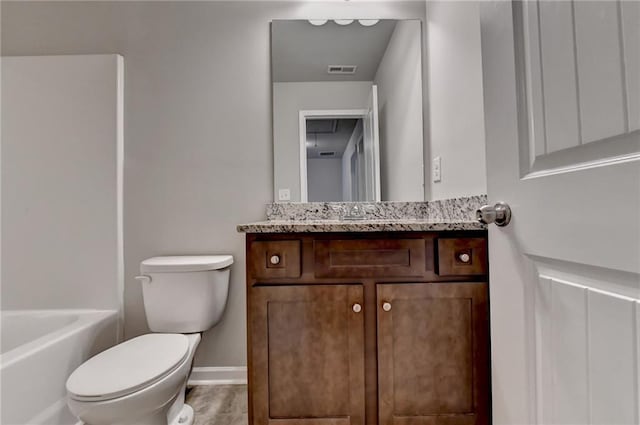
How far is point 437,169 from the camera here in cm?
167

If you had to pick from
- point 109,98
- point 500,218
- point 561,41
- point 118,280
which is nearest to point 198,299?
point 118,280

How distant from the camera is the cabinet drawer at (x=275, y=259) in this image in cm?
106

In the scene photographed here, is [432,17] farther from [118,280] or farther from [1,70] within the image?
[1,70]

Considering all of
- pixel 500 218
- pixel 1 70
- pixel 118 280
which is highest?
pixel 1 70

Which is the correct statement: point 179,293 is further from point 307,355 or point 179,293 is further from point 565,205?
point 565,205

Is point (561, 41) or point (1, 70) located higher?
point (1, 70)

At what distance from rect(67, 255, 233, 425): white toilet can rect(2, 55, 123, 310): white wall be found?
0.44 m

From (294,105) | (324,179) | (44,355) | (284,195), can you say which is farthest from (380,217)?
(44,355)

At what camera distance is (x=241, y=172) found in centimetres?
183

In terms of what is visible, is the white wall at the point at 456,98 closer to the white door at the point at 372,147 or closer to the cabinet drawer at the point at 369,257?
the white door at the point at 372,147

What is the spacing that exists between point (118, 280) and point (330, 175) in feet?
4.37

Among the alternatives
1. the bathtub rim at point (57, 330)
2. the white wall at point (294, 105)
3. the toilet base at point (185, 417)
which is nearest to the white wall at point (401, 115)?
the white wall at point (294, 105)

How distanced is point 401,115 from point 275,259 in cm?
121

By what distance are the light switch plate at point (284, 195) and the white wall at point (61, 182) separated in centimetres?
92
